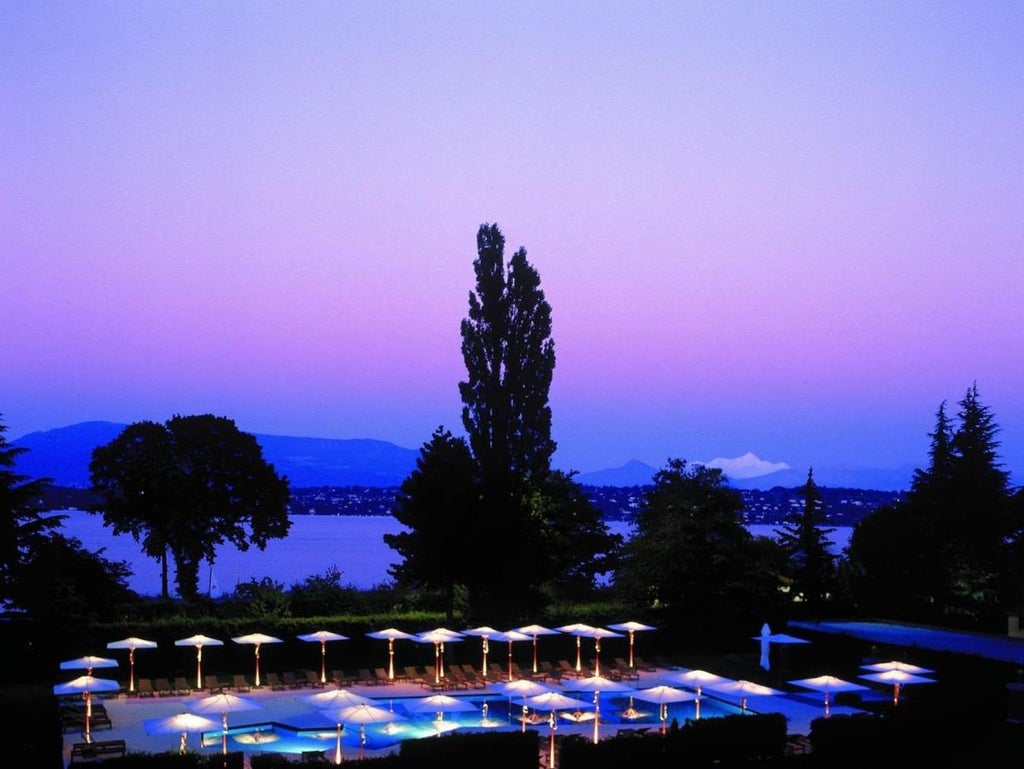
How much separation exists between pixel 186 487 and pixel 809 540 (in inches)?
1068

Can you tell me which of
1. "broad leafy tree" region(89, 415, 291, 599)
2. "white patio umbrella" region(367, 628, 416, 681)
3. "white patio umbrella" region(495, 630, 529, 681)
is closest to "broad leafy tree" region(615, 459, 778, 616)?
"white patio umbrella" region(495, 630, 529, 681)

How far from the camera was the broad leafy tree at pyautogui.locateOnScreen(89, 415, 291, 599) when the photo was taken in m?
46.9

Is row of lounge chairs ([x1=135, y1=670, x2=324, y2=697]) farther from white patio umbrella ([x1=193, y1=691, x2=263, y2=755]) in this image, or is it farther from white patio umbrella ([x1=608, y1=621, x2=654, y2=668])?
white patio umbrella ([x1=608, y1=621, x2=654, y2=668])

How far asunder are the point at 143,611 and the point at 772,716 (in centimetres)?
2264

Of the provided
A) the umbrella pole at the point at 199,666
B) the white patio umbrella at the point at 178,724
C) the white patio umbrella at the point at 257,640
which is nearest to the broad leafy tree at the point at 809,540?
the white patio umbrella at the point at 257,640

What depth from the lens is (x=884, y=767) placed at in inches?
907

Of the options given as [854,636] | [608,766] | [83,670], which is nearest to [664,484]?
[854,636]

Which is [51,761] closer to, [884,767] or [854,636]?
[884,767]

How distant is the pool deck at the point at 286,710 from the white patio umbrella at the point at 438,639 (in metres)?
0.76

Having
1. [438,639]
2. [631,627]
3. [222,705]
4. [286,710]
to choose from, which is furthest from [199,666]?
[631,627]

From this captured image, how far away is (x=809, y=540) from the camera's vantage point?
5328 cm

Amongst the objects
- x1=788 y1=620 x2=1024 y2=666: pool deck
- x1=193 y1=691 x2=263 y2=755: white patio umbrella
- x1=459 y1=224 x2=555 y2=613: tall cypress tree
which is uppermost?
x1=459 y1=224 x2=555 y2=613: tall cypress tree

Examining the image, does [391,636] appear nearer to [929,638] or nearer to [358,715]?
[358,715]

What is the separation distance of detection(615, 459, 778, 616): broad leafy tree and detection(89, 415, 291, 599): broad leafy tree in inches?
630
